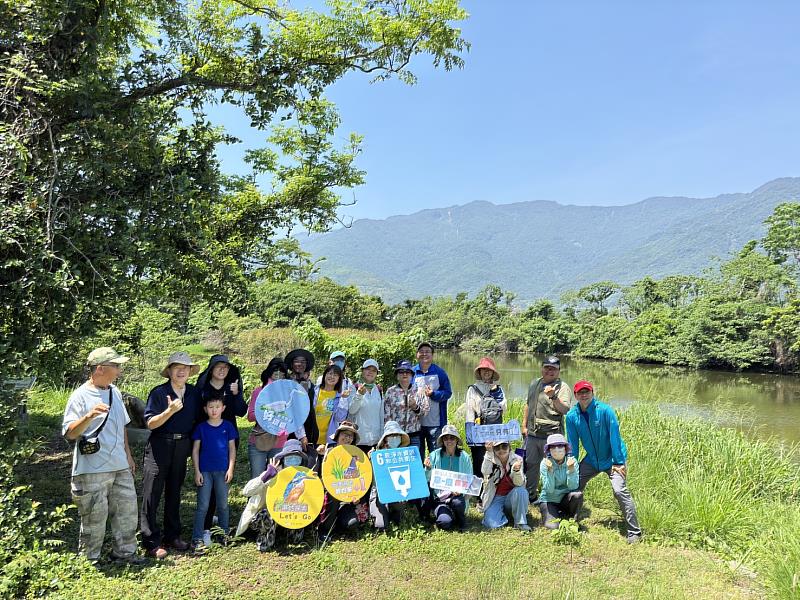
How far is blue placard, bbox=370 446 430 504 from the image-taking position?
4.94 metres

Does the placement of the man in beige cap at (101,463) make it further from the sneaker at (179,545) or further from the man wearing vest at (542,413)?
the man wearing vest at (542,413)

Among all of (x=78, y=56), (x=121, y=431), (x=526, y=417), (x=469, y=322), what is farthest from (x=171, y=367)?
(x=469, y=322)

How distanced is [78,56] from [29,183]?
4.42 ft

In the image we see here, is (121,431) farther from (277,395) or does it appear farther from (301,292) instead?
(301,292)

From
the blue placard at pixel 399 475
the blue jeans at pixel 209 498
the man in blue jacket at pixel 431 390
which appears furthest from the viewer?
the man in blue jacket at pixel 431 390

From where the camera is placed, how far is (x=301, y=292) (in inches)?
1282

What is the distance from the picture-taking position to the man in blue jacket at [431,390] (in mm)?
5949

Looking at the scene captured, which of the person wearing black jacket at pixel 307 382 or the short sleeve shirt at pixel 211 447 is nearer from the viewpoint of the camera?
the short sleeve shirt at pixel 211 447

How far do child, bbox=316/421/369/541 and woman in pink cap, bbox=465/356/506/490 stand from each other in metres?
1.40

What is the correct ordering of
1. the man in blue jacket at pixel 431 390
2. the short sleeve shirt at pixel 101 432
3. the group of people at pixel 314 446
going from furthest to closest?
the man in blue jacket at pixel 431 390, the group of people at pixel 314 446, the short sleeve shirt at pixel 101 432

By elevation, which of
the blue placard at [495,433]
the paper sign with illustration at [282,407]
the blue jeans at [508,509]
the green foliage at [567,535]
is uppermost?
the paper sign with illustration at [282,407]

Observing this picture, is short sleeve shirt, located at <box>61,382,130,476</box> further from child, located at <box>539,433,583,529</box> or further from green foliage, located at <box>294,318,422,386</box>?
green foliage, located at <box>294,318,422,386</box>

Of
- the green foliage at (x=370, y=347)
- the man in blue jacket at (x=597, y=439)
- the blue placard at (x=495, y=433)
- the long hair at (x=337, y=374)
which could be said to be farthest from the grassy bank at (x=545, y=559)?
the green foliage at (x=370, y=347)

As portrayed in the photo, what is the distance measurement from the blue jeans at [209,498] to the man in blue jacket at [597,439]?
11.3 ft
